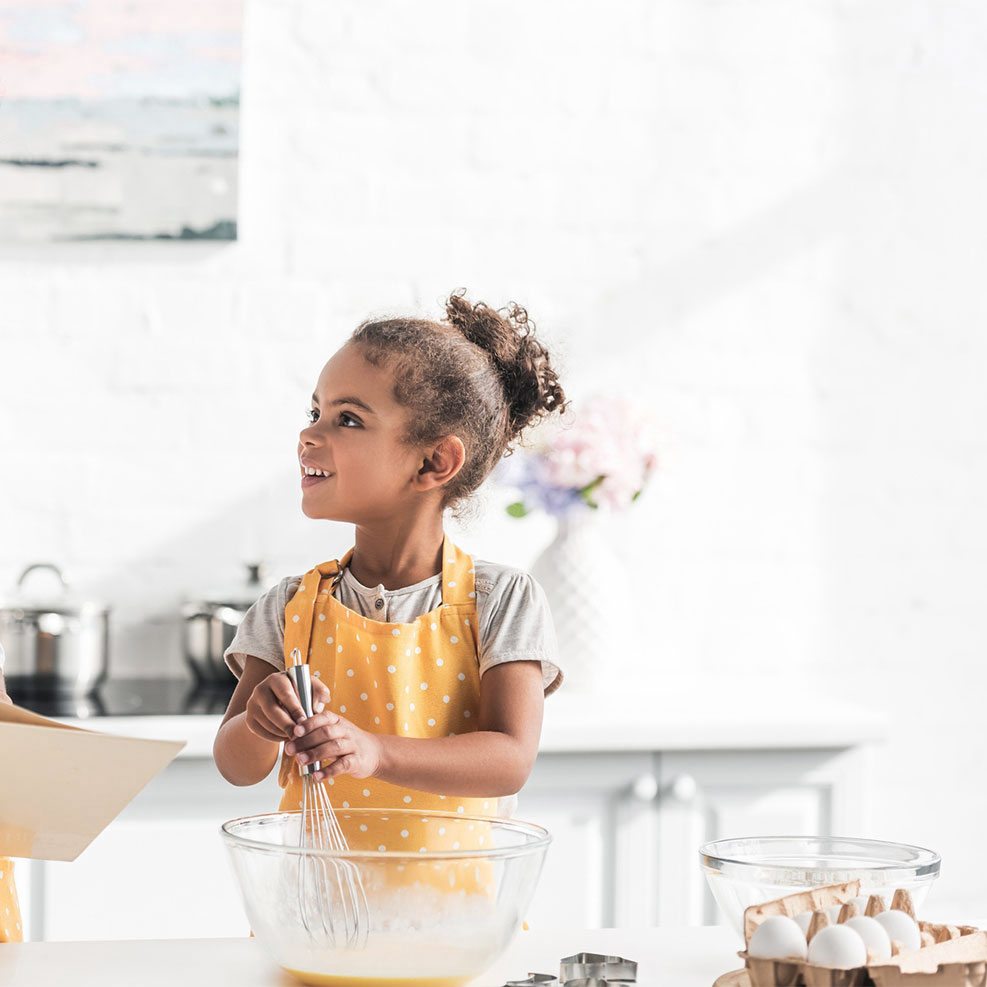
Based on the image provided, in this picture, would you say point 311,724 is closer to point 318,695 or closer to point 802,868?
point 318,695

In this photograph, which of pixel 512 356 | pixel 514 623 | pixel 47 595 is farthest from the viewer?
pixel 47 595

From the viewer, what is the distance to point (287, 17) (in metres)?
2.47

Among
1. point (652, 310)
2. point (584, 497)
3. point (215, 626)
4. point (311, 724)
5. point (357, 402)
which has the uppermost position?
point (652, 310)

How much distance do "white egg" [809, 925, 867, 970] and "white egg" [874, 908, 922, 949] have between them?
0.14 ft

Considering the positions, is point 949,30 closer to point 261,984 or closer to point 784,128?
point 784,128

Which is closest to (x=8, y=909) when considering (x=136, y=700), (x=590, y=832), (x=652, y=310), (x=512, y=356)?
(x=512, y=356)

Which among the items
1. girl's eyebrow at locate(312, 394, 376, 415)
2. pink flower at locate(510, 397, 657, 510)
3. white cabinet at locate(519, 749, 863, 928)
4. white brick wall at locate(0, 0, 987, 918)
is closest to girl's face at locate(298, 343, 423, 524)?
girl's eyebrow at locate(312, 394, 376, 415)

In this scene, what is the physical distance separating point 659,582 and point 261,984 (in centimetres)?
178

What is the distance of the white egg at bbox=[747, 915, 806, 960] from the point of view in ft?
2.62

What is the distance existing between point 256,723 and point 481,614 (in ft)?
1.00

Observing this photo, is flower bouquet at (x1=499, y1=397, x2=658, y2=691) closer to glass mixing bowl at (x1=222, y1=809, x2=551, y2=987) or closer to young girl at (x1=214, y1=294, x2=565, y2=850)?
young girl at (x1=214, y1=294, x2=565, y2=850)

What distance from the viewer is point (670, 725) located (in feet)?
6.60

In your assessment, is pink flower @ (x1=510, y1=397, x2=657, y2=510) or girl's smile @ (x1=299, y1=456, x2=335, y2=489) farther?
pink flower @ (x1=510, y1=397, x2=657, y2=510)

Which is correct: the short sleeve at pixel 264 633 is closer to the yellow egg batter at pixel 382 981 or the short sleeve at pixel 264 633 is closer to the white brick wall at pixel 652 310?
the yellow egg batter at pixel 382 981
